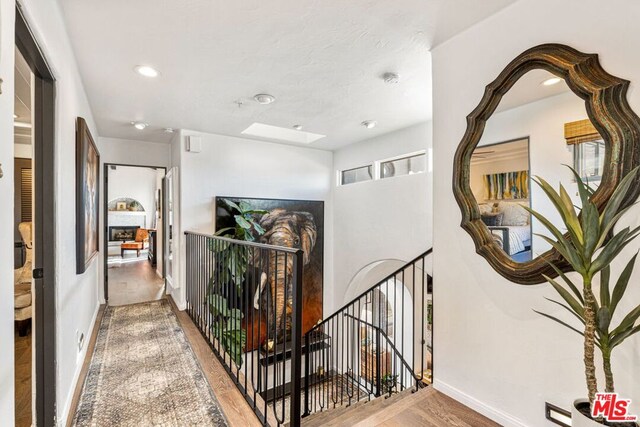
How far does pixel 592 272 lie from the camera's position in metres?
1.18

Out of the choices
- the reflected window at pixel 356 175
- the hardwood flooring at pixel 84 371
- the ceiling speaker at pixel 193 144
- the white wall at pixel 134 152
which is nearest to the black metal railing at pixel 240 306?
the hardwood flooring at pixel 84 371

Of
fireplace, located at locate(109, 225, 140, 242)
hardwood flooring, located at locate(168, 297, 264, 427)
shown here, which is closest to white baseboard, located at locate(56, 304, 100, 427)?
hardwood flooring, located at locate(168, 297, 264, 427)

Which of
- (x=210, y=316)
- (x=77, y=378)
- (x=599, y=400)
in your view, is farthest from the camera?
(x=210, y=316)

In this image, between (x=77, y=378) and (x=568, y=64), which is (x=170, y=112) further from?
(x=568, y=64)

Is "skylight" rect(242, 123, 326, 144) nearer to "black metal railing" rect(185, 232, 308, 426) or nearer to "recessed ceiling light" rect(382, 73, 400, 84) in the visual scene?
"black metal railing" rect(185, 232, 308, 426)

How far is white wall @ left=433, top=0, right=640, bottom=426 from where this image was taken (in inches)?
53.4

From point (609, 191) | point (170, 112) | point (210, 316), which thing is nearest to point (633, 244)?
point (609, 191)

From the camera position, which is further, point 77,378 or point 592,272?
point 77,378

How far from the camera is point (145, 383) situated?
7.66 feet

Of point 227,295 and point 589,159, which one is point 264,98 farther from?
point 589,159

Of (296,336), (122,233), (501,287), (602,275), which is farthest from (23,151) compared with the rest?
(122,233)

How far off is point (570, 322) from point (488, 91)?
130 cm

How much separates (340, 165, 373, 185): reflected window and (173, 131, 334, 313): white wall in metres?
0.28

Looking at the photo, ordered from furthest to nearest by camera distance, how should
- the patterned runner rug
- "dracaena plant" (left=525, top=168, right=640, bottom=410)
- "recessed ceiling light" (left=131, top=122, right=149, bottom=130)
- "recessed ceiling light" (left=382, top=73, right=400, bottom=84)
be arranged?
"recessed ceiling light" (left=131, top=122, right=149, bottom=130) < "recessed ceiling light" (left=382, top=73, right=400, bottom=84) < the patterned runner rug < "dracaena plant" (left=525, top=168, right=640, bottom=410)
